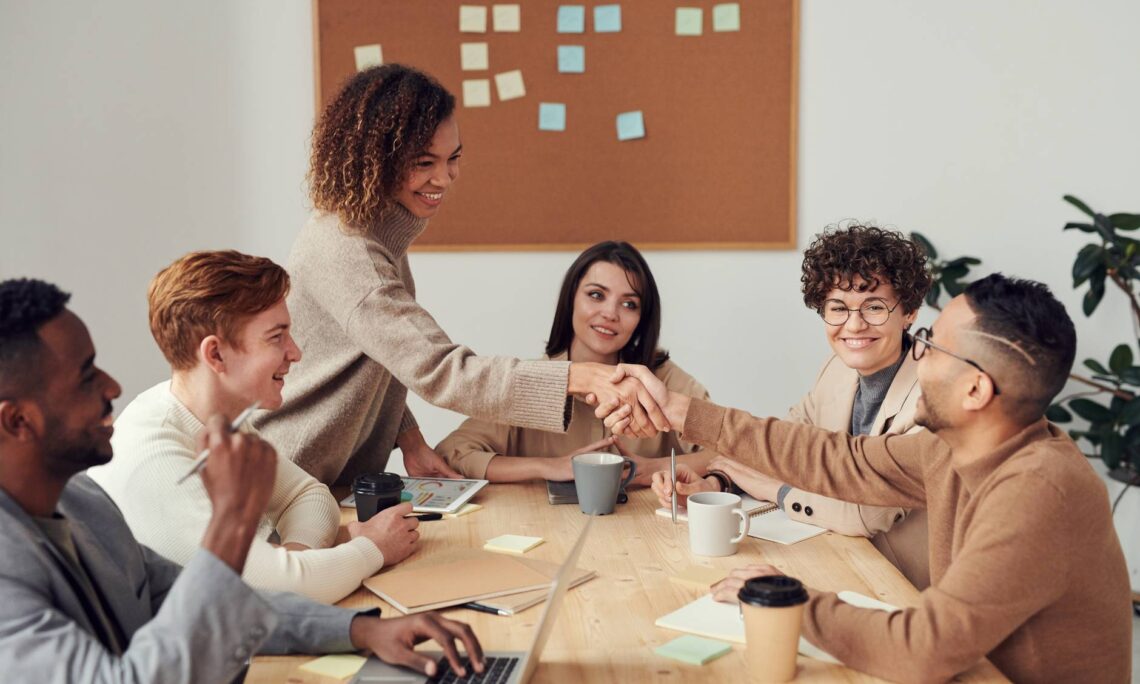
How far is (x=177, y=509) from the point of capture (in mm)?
1454

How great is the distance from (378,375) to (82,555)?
0.94 meters

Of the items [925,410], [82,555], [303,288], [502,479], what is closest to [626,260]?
[502,479]

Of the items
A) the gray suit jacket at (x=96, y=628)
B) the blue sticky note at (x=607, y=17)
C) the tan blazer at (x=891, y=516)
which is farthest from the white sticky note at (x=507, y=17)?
the gray suit jacket at (x=96, y=628)

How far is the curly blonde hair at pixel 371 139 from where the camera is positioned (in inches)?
80.7

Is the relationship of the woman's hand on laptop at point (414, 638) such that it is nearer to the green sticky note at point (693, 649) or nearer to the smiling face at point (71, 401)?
the green sticky note at point (693, 649)

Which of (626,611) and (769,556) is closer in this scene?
(626,611)

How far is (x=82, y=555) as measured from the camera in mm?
1169

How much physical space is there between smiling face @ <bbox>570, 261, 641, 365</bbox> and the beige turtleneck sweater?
637 mm

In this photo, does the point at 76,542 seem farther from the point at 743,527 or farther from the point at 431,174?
the point at 431,174

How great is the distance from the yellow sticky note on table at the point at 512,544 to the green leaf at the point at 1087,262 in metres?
2.22

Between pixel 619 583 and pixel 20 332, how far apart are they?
2.86ft

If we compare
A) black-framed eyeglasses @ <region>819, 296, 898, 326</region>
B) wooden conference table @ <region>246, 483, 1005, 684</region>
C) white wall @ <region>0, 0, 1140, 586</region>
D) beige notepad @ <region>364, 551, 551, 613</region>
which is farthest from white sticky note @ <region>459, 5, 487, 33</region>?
beige notepad @ <region>364, 551, 551, 613</region>

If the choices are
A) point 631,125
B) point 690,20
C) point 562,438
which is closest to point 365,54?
point 631,125

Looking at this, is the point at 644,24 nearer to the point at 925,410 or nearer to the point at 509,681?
the point at 925,410
